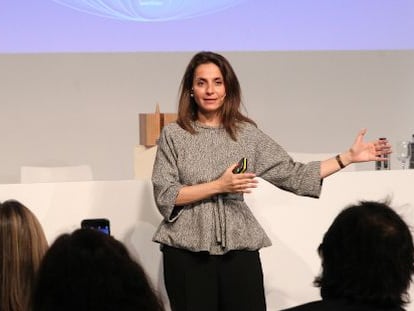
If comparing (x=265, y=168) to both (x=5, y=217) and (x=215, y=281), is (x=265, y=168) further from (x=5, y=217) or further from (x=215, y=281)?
(x=5, y=217)

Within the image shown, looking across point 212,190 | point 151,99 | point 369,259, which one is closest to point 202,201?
point 212,190

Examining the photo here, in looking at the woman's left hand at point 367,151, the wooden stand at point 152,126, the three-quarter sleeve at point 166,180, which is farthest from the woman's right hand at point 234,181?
the wooden stand at point 152,126

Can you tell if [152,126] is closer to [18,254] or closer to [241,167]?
[241,167]

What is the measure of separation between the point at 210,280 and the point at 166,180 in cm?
34

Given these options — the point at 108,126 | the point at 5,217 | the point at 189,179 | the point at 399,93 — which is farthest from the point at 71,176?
the point at 399,93

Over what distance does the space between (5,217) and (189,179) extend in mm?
754

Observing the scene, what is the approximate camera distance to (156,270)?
2953mm

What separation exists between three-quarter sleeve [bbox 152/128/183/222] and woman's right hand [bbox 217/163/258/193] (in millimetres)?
152

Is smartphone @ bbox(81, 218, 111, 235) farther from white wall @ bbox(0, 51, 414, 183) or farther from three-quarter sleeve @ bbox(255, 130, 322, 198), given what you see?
white wall @ bbox(0, 51, 414, 183)

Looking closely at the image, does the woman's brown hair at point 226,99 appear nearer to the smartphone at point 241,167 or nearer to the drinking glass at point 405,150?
the smartphone at point 241,167

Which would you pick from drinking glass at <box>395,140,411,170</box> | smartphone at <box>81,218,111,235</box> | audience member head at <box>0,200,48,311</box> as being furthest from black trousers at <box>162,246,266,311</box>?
drinking glass at <box>395,140,411,170</box>

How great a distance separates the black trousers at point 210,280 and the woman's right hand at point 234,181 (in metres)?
0.23

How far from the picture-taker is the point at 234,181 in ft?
7.47

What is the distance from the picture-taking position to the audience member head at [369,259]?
1.58m
